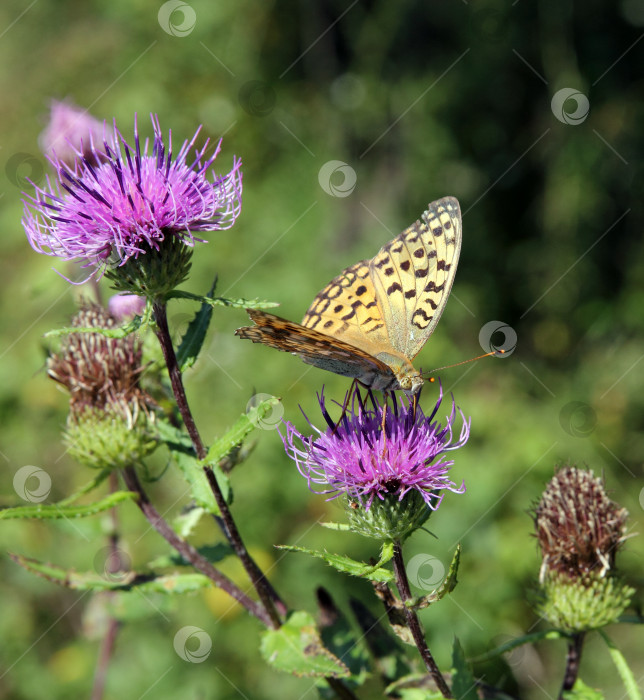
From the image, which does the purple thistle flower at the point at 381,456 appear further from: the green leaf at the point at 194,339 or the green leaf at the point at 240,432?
the green leaf at the point at 194,339

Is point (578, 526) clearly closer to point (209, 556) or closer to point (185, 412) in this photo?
point (209, 556)

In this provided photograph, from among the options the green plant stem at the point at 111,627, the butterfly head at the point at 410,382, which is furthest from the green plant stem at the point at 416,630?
the green plant stem at the point at 111,627

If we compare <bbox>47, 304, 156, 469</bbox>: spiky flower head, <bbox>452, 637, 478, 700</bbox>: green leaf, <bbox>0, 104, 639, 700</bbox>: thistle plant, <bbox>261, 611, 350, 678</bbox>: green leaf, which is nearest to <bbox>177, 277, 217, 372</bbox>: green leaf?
<bbox>0, 104, 639, 700</bbox>: thistle plant

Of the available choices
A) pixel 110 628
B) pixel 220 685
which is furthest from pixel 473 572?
pixel 110 628

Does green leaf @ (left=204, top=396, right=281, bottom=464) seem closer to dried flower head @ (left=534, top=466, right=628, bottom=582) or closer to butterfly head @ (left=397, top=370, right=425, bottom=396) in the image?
butterfly head @ (left=397, top=370, right=425, bottom=396)

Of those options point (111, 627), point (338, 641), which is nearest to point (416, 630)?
point (338, 641)
